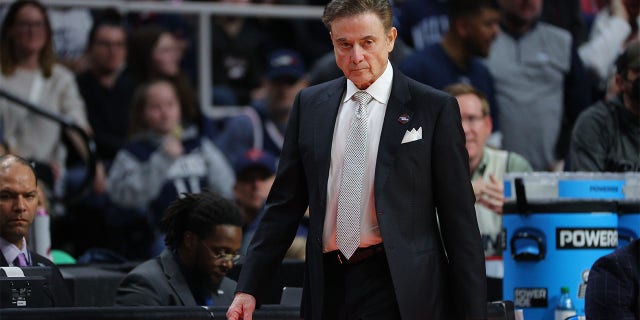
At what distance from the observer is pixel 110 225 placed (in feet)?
33.7

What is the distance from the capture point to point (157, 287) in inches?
254

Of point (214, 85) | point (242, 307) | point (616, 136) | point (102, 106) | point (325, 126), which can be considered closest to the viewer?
point (325, 126)

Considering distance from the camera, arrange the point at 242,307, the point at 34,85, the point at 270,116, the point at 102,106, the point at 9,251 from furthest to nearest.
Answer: the point at 270,116 < the point at 102,106 < the point at 34,85 < the point at 9,251 < the point at 242,307

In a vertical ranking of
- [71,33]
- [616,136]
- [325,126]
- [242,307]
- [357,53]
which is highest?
[71,33]

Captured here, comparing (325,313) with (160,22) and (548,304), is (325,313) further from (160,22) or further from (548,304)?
(160,22)

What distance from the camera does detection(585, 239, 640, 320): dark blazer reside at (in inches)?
225

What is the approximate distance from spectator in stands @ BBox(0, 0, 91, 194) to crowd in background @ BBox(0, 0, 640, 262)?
11 mm

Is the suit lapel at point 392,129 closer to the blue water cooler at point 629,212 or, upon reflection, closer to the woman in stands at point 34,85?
the blue water cooler at point 629,212

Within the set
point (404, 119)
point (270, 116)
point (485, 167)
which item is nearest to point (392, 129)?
point (404, 119)

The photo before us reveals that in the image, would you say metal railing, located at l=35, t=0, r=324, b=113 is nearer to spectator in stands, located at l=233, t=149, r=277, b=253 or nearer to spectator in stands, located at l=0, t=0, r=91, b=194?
spectator in stands, located at l=0, t=0, r=91, b=194

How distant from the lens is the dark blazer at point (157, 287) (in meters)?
6.38

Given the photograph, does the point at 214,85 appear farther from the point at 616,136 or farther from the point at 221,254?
the point at 221,254

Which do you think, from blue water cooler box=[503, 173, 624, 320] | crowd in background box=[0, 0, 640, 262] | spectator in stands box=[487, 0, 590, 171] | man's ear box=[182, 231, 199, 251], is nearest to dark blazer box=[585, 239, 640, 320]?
blue water cooler box=[503, 173, 624, 320]

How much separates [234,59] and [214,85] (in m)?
0.30
